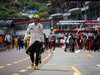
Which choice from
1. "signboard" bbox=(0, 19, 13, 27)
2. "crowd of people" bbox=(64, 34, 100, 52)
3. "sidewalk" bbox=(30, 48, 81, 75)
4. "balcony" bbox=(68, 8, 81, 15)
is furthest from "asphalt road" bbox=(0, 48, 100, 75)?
"signboard" bbox=(0, 19, 13, 27)

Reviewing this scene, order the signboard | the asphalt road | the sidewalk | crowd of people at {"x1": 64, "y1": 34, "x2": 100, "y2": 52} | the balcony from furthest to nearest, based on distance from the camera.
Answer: the signboard, the balcony, crowd of people at {"x1": 64, "y1": 34, "x2": 100, "y2": 52}, the asphalt road, the sidewalk

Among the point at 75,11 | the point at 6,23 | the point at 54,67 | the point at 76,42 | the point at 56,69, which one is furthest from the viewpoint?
the point at 6,23

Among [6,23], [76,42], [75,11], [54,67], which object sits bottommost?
[6,23]

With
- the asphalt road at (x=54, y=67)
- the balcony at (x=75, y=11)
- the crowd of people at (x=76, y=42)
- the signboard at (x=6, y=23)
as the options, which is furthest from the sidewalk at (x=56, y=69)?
the signboard at (x=6, y=23)

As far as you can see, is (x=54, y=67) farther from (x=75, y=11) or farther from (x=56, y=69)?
(x=75, y=11)

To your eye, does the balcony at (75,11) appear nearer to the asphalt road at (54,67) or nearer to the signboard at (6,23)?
the signboard at (6,23)

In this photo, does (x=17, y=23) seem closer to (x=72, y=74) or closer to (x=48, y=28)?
(x=48, y=28)

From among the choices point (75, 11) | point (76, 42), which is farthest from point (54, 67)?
point (75, 11)

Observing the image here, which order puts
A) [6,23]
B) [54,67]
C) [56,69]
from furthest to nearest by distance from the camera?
[6,23] → [54,67] → [56,69]

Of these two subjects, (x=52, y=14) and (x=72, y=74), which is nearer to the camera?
(x=72, y=74)

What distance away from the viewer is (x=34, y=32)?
35.8 ft

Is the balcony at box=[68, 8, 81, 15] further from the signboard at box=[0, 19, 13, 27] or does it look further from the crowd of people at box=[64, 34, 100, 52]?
the signboard at box=[0, 19, 13, 27]

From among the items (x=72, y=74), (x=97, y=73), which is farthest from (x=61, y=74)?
(x=97, y=73)

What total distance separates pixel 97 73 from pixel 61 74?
3.90 feet
